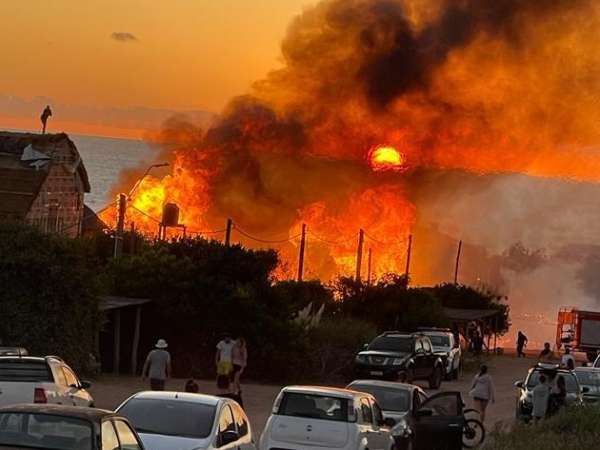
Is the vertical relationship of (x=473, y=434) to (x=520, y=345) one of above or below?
below

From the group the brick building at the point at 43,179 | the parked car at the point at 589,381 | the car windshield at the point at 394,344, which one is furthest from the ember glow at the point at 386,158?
the parked car at the point at 589,381

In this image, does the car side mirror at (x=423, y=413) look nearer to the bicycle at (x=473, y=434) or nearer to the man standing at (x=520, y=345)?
the bicycle at (x=473, y=434)

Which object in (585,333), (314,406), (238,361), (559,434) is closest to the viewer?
(314,406)

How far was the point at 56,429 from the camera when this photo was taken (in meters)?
13.2

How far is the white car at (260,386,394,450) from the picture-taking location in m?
20.0

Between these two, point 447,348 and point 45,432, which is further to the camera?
point 447,348

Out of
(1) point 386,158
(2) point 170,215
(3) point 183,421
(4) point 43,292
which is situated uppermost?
(1) point 386,158

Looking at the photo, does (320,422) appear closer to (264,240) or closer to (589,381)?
(589,381)

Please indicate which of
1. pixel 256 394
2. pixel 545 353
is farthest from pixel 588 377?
pixel 545 353

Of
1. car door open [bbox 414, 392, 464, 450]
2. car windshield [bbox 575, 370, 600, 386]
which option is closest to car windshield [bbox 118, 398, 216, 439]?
car door open [bbox 414, 392, 464, 450]

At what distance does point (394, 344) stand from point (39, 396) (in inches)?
878

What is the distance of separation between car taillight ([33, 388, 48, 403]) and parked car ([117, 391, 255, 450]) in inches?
150

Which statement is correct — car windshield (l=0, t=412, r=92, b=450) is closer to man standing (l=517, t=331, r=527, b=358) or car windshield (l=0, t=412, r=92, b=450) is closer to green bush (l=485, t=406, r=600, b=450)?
green bush (l=485, t=406, r=600, b=450)

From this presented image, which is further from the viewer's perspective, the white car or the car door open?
the car door open
